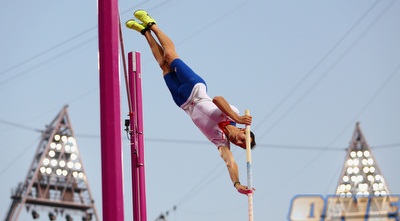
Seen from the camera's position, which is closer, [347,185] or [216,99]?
[216,99]

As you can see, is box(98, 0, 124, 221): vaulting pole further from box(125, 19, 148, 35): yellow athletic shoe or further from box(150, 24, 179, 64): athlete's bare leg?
box(125, 19, 148, 35): yellow athletic shoe

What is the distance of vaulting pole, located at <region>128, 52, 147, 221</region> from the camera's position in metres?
7.24

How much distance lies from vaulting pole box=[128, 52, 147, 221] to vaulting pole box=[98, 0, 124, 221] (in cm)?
189

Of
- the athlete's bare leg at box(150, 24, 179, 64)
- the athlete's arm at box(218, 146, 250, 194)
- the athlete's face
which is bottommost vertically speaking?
the athlete's arm at box(218, 146, 250, 194)

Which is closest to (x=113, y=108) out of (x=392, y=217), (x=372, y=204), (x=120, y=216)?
(x=120, y=216)

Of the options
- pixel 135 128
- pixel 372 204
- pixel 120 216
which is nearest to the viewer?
pixel 120 216

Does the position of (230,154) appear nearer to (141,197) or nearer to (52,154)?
(141,197)

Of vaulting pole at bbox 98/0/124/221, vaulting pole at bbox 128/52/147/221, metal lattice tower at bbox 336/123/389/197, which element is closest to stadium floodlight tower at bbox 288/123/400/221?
metal lattice tower at bbox 336/123/389/197

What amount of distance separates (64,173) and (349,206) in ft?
26.1

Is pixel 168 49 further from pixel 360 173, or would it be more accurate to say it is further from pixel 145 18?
pixel 360 173

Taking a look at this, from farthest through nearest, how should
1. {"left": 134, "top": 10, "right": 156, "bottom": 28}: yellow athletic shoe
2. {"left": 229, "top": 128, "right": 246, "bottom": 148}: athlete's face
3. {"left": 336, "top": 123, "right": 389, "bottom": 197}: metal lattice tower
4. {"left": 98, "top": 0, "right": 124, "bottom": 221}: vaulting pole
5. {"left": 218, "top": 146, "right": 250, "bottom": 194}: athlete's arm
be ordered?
{"left": 336, "top": 123, "right": 389, "bottom": 197}: metal lattice tower < {"left": 134, "top": 10, "right": 156, "bottom": 28}: yellow athletic shoe < {"left": 229, "top": 128, "right": 246, "bottom": 148}: athlete's face < {"left": 218, "top": 146, "right": 250, "bottom": 194}: athlete's arm < {"left": 98, "top": 0, "right": 124, "bottom": 221}: vaulting pole

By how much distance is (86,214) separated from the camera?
76.4 feet

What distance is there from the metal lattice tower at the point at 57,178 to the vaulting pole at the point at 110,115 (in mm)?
17902

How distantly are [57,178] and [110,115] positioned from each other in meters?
18.7
